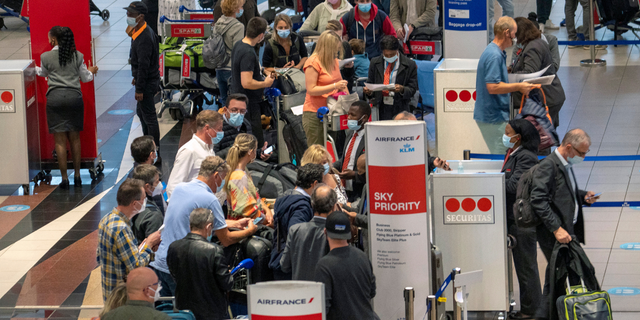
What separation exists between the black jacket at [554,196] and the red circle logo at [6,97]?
6296 mm

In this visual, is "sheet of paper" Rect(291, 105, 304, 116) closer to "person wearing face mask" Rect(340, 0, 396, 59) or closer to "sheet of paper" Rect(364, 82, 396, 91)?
"sheet of paper" Rect(364, 82, 396, 91)

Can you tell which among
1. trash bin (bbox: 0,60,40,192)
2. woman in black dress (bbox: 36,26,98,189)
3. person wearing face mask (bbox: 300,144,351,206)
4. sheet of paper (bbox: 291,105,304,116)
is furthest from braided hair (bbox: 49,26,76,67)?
person wearing face mask (bbox: 300,144,351,206)

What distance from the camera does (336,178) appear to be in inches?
263

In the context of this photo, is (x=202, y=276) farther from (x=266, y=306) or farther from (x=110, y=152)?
(x=110, y=152)

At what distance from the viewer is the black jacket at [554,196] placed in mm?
6102

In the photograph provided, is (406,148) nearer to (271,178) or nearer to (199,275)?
(199,275)

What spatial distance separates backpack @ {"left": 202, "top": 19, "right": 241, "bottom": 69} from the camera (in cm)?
1078

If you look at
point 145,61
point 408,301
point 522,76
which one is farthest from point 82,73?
point 408,301

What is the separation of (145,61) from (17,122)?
66.3 inches

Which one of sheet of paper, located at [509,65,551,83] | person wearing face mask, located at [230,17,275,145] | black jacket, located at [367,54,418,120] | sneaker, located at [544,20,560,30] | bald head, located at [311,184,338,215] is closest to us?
bald head, located at [311,184,338,215]

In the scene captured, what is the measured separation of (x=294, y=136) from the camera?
888cm

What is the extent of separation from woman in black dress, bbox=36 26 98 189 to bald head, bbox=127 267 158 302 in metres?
5.39

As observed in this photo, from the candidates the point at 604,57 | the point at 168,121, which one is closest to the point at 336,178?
the point at 168,121

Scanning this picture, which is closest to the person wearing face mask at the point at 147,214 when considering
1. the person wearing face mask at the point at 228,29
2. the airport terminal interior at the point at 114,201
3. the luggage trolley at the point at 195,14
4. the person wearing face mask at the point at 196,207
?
the person wearing face mask at the point at 196,207
